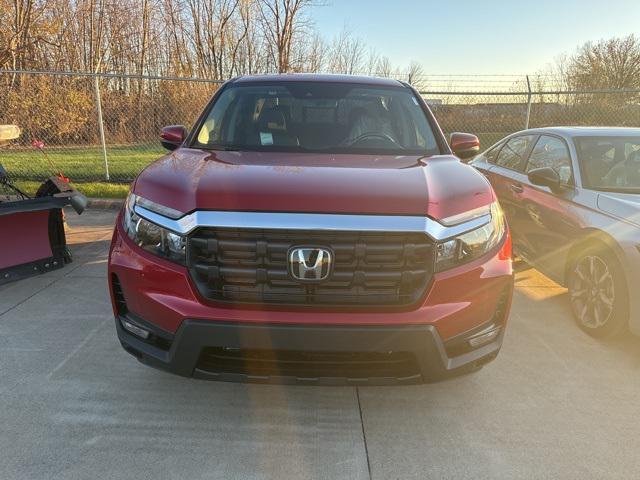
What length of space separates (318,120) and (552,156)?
2.39 m

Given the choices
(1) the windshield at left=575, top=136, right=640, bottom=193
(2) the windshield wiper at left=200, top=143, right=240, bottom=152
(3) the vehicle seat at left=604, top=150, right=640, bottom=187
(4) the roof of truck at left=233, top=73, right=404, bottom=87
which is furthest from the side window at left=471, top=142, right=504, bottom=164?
(2) the windshield wiper at left=200, top=143, right=240, bottom=152

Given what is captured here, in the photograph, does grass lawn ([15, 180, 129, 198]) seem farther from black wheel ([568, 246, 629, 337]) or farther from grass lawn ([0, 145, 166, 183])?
black wheel ([568, 246, 629, 337])

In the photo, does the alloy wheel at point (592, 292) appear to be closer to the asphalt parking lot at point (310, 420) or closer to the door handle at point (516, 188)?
the asphalt parking lot at point (310, 420)

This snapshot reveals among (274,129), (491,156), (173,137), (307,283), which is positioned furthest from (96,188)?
(307,283)

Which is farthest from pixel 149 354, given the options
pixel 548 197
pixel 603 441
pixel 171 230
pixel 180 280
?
pixel 548 197

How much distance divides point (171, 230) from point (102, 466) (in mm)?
1122

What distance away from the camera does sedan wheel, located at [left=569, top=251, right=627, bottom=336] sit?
130 inches

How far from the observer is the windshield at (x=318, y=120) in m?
3.15

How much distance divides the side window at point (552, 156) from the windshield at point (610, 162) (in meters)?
0.13

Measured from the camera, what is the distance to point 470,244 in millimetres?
2213

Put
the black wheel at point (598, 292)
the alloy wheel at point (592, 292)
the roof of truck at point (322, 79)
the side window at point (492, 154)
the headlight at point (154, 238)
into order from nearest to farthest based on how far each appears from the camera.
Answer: the headlight at point (154, 238)
the black wheel at point (598, 292)
the alloy wheel at point (592, 292)
the roof of truck at point (322, 79)
the side window at point (492, 154)

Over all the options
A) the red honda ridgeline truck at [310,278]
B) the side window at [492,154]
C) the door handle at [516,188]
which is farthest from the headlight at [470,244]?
the side window at [492,154]

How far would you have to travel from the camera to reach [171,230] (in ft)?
6.99

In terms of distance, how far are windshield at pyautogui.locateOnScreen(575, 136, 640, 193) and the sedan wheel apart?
2.02 ft
